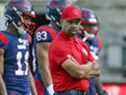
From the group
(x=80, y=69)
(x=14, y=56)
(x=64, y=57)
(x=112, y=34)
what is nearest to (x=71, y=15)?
(x=64, y=57)

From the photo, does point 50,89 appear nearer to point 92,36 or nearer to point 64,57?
point 64,57

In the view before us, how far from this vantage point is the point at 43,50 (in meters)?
13.5

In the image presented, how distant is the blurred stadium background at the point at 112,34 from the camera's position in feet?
98.9

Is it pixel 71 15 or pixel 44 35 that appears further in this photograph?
pixel 44 35

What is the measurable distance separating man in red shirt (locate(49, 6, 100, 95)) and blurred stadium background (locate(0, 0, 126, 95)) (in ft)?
51.0

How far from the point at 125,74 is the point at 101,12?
157 inches

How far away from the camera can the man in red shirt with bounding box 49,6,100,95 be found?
1231 centimetres

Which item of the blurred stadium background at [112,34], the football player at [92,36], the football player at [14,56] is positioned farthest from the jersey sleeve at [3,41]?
the blurred stadium background at [112,34]

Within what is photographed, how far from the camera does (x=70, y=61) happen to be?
40.4 ft

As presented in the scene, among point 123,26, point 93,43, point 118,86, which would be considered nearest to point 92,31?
point 93,43

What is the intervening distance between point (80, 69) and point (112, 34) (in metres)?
19.8

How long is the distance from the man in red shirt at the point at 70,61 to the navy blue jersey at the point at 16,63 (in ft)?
1.04

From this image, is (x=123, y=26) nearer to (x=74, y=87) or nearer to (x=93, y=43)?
(x=93, y=43)

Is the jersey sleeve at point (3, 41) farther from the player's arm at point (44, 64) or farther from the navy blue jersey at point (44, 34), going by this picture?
the navy blue jersey at point (44, 34)
